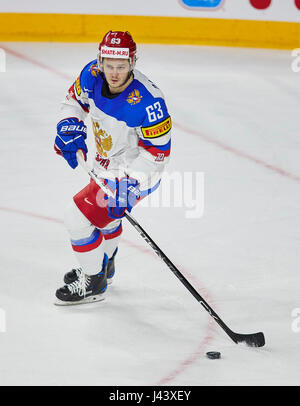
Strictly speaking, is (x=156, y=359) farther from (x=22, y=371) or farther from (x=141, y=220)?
(x=141, y=220)

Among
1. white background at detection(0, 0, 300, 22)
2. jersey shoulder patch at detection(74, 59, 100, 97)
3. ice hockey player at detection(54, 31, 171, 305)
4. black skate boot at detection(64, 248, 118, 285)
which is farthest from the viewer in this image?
white background at detection(0, 0, 300, 22)

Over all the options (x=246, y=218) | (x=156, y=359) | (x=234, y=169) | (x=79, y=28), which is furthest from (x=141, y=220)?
(x=79, y=28)

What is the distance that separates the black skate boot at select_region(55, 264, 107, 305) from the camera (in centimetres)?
355

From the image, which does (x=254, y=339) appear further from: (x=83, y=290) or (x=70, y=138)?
(x=70, y=138)

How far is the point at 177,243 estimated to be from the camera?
4238mm

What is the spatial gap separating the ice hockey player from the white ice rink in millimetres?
232

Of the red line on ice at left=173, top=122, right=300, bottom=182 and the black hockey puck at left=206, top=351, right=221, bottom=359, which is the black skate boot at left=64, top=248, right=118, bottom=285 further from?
the red line on ice at left=173, top=122, right=300, bottom=182

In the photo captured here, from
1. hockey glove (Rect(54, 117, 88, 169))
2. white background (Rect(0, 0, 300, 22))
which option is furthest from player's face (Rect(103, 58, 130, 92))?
white background (Rect(0, 0, 300, 22))

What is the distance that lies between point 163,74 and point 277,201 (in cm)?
232

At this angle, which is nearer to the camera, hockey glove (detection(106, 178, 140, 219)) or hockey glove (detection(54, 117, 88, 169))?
hockey glove (detection(106, 178, 140, 219))

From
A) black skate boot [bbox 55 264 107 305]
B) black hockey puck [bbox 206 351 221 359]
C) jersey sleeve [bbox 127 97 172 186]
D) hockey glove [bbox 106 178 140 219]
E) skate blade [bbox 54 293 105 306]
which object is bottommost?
black hockey puck [bbox 206 351 221 359]

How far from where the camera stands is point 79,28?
7266mm

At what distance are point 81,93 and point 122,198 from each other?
52cm

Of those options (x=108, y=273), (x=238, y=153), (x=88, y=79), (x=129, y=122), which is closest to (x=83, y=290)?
(x=108, y=273)
